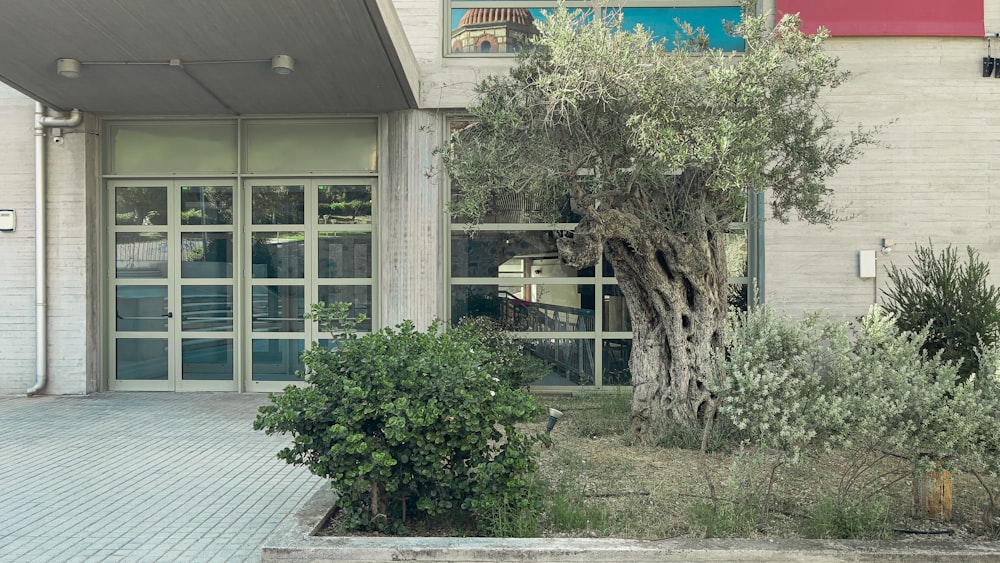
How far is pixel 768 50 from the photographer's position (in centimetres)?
593

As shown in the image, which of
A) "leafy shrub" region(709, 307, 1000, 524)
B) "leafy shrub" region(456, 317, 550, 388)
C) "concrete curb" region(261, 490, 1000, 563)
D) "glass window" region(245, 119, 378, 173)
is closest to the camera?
"concrete curb" region(261, 490, 1000, 563)

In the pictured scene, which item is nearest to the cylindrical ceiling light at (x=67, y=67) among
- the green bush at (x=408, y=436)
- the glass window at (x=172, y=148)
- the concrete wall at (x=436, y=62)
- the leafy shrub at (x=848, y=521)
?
the glass window at (x=172, y=148)

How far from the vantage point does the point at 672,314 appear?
22.5 ft

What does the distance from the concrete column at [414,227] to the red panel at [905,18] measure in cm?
485

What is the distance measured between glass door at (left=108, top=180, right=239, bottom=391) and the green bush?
21.4 feet

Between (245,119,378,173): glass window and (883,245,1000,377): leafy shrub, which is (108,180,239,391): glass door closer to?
(245,119,378,173): glass window

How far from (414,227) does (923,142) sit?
6597mm

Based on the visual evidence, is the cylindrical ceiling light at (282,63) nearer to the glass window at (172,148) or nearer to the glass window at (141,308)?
the glass window at (172,148)

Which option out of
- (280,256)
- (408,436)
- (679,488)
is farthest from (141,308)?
(679,488)

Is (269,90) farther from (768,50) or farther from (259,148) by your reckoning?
(768,50)

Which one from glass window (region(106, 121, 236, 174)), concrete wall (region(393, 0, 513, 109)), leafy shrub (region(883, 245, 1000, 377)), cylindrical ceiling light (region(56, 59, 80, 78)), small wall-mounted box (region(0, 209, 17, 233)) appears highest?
concrete wall (region(393, 0, 513, 109))

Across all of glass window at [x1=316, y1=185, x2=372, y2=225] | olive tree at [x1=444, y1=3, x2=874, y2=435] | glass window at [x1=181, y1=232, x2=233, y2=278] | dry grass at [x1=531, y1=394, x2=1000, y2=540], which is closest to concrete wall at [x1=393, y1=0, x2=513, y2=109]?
glass window at [x1=316, y1=185, x2=372, y2=225]

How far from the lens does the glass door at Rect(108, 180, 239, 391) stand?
34.5 feet

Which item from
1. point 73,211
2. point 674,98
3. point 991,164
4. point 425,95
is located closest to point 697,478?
point 674,98
